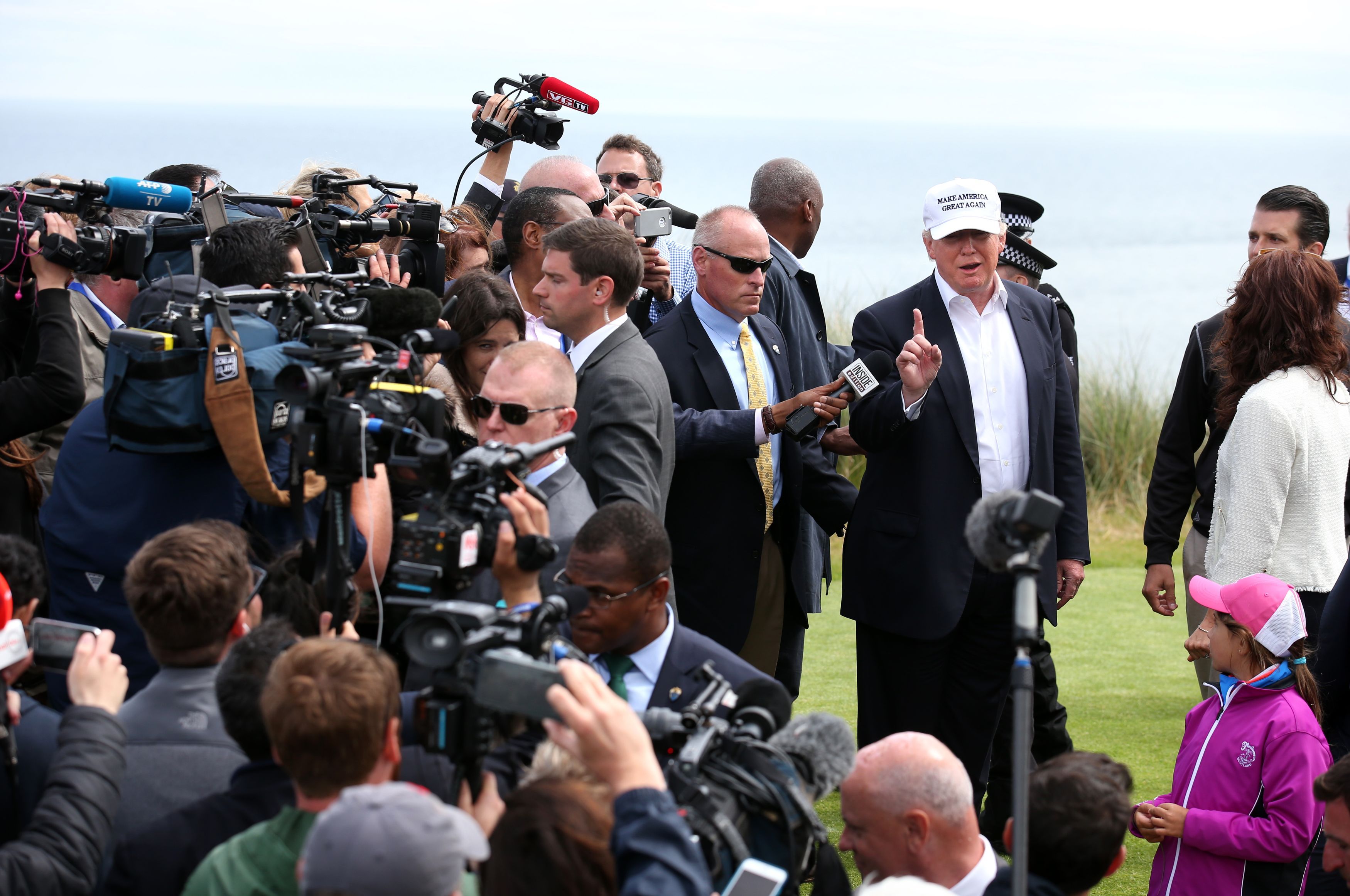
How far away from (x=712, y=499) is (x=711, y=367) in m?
0.47

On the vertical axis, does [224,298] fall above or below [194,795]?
above

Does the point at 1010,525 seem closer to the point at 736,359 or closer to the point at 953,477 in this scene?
the point at 953,477

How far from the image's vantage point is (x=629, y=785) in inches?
76.5

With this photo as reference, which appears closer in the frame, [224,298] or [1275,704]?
[224,298]

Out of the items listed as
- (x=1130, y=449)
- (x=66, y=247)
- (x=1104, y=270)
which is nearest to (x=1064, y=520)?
(x=66, y=247)

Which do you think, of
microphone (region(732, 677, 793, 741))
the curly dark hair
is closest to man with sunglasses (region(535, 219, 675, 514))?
microphone (region(732, 677, 793, 741))

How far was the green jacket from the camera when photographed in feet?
6.74

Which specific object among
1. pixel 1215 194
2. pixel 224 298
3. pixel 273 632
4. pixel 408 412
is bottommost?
pixel 273 632

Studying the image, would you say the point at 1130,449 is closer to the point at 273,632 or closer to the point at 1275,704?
the point at 1275,704

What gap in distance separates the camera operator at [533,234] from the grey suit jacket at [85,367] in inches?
54.5

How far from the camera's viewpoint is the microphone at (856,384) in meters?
4.32

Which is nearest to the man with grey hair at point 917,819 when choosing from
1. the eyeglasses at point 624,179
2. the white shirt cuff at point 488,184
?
the white shirt cuff at point 488,184

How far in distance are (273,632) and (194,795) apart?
0.35 meters

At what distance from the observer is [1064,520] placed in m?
4.47
